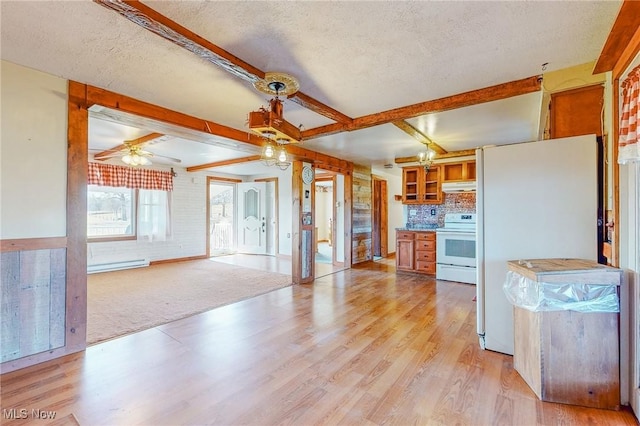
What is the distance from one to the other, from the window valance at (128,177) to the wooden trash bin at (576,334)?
22.6 ft

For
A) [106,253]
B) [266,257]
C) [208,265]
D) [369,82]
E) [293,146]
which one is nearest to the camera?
[369,82]

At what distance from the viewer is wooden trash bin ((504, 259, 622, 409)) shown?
176 centimetres

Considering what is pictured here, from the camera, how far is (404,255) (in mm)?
5695

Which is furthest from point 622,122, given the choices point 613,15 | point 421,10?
point 421,10

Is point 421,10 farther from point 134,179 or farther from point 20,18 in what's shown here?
point 134,179

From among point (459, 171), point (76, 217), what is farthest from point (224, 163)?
point (459, 171)

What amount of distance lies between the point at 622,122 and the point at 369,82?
1.73 metres

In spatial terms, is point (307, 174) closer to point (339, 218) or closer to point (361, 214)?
point (339, 218)

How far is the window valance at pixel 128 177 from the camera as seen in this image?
220 inches

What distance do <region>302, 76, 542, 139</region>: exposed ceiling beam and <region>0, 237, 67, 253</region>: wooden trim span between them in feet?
9.98

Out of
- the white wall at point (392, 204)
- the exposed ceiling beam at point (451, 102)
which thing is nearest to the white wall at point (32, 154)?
the exposed ceiling beam at point (451, 102)

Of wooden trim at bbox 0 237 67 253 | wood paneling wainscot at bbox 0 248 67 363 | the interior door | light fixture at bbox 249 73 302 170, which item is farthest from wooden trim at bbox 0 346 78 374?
the interior door

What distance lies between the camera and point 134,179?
6.05 m

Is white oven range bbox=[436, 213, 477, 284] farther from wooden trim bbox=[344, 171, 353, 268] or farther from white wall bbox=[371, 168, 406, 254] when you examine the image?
white wall bbox=[371, 168, 406, 254]
